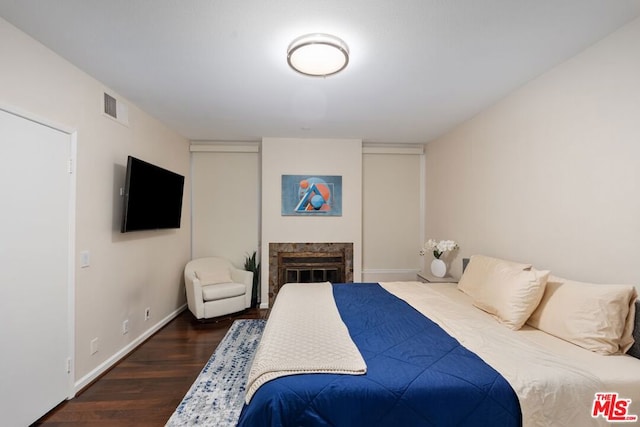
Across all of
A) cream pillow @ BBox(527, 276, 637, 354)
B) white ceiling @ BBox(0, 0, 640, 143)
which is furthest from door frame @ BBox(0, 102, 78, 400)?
cream pillow @ BBox(527, 276, 637, 354)

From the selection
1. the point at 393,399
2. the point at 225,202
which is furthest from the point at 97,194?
the point at 393,399

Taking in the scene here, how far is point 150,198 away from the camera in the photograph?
2930 mm

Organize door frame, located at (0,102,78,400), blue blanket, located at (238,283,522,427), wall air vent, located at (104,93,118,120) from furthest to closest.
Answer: wall air vent, located at (104,93,118,120) → door frame, located at (0,102,78,400) → blue blanket, located at (238,283,522,427)

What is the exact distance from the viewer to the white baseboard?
219 cm

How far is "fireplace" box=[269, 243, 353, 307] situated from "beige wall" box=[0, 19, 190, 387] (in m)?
1.51

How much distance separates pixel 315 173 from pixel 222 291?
84.1 inches

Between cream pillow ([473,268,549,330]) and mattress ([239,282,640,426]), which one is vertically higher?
cream pillow ([473,268,549,330])

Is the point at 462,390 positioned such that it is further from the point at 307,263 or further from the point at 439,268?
the point at 307,263

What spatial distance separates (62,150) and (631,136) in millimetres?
3901

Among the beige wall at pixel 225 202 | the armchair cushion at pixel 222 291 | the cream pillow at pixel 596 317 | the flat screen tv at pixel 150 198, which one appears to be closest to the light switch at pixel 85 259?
the flat screen tv at pixel 150 198

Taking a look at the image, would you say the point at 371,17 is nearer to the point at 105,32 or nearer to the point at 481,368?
the point at 105,32

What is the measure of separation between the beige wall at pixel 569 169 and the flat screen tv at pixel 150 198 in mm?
3656

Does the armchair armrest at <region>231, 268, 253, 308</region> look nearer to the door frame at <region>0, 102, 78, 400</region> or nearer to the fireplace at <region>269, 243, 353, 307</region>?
the fireplace at <region>269, 243, 353, 307</region>

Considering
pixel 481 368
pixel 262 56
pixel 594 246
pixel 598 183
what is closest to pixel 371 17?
pixel 262 56
